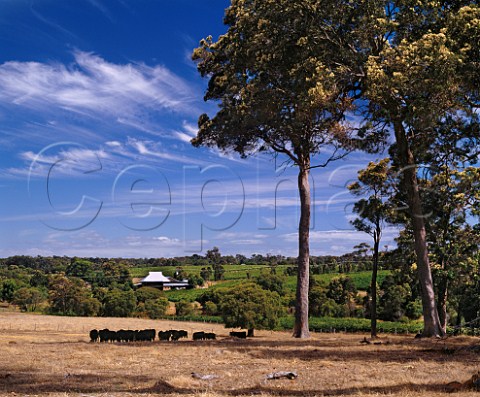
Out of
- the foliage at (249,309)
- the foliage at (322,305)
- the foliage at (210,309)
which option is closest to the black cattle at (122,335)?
the foliage at (249,309)

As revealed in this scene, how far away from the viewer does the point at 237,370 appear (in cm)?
1508

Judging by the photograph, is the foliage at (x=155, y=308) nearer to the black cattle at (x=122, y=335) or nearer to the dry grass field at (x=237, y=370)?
the black cattle at (x=122, y=335)

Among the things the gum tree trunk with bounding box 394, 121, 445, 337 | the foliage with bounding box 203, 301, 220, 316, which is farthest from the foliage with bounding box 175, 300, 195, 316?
the gum tree trunk with bounding box 394, 121, 445, 337

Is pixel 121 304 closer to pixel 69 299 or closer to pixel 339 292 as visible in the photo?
pixel 69 299

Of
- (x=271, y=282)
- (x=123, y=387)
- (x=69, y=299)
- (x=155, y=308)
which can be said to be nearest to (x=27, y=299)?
(x=69, y=299)

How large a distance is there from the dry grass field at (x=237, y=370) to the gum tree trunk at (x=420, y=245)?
1.56 meters

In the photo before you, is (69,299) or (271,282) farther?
(69,299)

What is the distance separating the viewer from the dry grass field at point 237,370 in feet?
36.9

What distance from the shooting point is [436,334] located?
23.5m

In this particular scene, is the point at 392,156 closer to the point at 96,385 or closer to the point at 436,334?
the point at 436,334

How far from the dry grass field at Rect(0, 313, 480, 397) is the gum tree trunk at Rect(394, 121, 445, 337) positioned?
61.4 inches

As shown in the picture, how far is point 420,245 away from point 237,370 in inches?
503

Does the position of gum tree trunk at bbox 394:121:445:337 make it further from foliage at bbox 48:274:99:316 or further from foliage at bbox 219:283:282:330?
foliage at bbox 48:274:99:316

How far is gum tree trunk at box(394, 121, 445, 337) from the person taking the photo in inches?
931
